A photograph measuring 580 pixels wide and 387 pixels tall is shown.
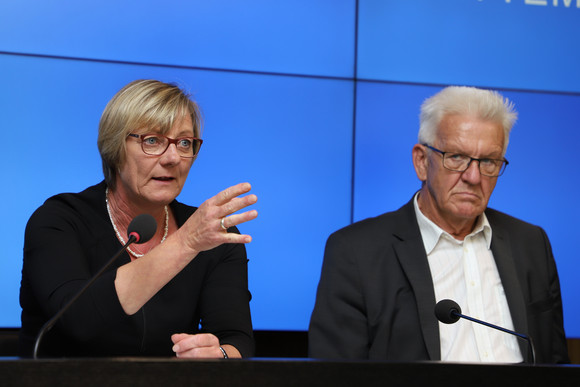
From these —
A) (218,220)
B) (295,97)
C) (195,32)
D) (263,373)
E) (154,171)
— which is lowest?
(263,373)

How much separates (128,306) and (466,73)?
2.07 meters

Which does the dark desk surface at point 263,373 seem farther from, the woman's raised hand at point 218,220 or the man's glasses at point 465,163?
the man's glasses at point 465,163

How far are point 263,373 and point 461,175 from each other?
1364mm

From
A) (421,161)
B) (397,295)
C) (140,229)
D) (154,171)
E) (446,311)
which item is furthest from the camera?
(421,161)

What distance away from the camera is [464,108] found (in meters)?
2.27

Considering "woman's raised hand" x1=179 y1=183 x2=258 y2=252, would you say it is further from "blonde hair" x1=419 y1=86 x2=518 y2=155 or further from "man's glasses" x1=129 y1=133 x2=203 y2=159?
"blonde hair" x1=419 y1=86 x2=518 y2=155

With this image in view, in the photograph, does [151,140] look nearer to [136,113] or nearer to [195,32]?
[136,113]

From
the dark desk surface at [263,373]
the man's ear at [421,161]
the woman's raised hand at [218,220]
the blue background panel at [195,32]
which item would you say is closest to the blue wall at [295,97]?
the blue background panel at [195,32]

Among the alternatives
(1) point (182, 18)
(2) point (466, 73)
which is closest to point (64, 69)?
(1) point (182, 18)

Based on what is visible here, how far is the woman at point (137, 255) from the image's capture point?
173 centimetres

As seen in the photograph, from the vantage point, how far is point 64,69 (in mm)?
2793

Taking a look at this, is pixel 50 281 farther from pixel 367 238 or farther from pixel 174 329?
pixel 367 238

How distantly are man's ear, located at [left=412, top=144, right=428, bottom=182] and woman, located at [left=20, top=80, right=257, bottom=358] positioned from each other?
69 centimetres

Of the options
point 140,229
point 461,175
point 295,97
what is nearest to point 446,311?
point 140,229
